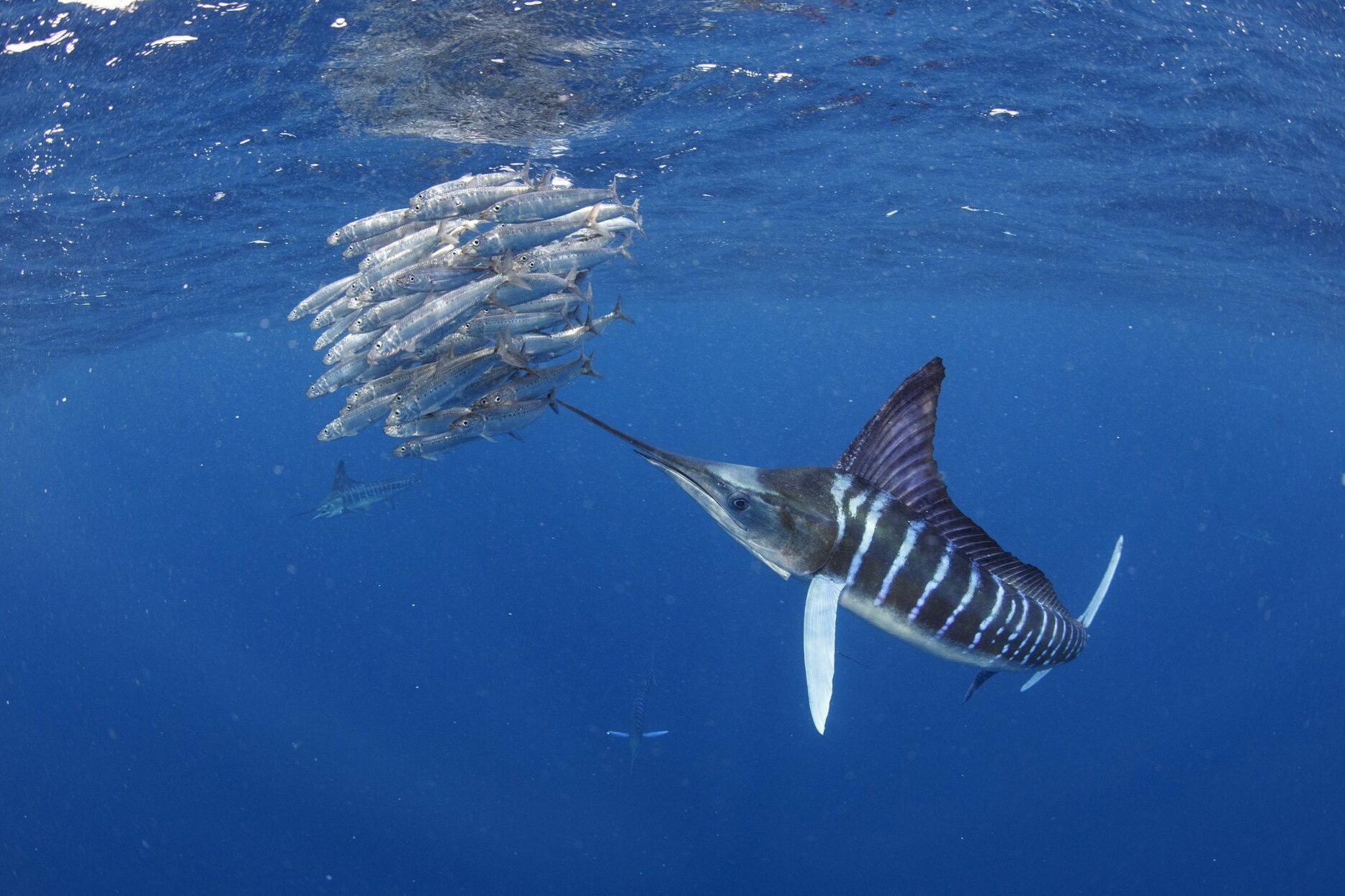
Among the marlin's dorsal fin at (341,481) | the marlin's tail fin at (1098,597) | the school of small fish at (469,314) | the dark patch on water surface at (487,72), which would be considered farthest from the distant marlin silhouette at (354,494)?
the marlin's tail fin at (1098,597)

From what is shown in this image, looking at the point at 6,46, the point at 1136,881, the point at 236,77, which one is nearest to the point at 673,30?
the point at 236,77

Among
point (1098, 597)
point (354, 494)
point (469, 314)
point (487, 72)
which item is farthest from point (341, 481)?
point (1098, 597)

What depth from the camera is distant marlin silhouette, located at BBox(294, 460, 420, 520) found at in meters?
13.8

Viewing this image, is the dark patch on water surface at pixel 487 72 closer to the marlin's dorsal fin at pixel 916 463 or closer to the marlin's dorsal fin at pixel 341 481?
the marlin's dorsal fin at pixel 341 481

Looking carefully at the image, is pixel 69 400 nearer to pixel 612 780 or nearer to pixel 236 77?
pixel 612 780

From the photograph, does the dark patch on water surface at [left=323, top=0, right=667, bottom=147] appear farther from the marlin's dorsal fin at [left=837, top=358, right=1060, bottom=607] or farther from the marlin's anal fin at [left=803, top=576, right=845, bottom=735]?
the marlin's anal fin at [left=803, top=576, right=845, bottom=735]

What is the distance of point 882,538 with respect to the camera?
3.23m

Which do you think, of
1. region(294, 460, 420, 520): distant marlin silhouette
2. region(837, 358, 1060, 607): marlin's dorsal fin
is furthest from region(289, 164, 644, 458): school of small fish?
region(294, 460, 420, 520): distant marlin silhouette

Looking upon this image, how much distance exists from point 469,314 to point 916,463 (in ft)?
8.22

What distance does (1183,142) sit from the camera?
45.6 feet

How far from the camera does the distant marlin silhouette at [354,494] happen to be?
13.8 m

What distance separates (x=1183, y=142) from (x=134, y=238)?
20639mm

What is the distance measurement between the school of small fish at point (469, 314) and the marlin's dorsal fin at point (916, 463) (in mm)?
1820

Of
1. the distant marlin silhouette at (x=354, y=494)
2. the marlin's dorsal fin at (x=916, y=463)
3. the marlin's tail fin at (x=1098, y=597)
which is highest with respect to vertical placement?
the marlin's dorsal fin at (x=916, y=463)
